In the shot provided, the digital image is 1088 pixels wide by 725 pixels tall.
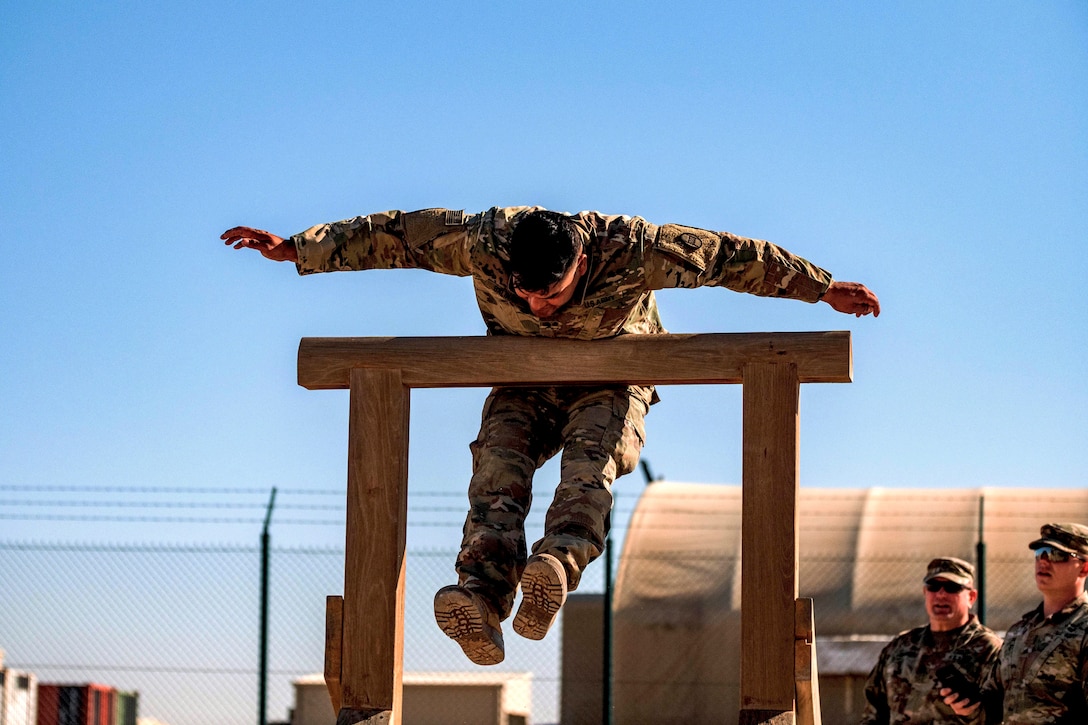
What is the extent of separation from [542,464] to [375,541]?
75cm

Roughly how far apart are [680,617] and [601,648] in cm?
112

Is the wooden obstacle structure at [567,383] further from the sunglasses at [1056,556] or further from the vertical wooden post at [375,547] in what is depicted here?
the sunglasses at [1056,556]

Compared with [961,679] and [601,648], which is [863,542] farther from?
[961,679]

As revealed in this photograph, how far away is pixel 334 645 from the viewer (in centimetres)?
573

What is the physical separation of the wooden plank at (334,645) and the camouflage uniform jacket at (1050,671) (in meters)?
2.49

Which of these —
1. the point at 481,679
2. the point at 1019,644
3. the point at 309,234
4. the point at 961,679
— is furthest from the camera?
the point at 481,679

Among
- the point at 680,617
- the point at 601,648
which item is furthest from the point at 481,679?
the point at 680,617

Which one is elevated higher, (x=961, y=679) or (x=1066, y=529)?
(x=1066, y=529)

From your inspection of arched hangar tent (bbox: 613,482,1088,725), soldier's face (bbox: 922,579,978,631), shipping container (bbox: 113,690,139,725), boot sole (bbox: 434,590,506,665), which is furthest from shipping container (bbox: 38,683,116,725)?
boot sole (bbox: 434,590,506,665)

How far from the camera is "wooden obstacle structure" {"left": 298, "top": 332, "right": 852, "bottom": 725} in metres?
5.50

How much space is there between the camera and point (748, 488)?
5.59 meters

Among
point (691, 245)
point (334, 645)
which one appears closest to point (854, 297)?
point (691, 245)

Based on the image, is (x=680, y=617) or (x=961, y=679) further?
(x=680, y=617)

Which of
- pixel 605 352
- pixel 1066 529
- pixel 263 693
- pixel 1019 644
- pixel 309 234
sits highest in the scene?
pixel 309 234
